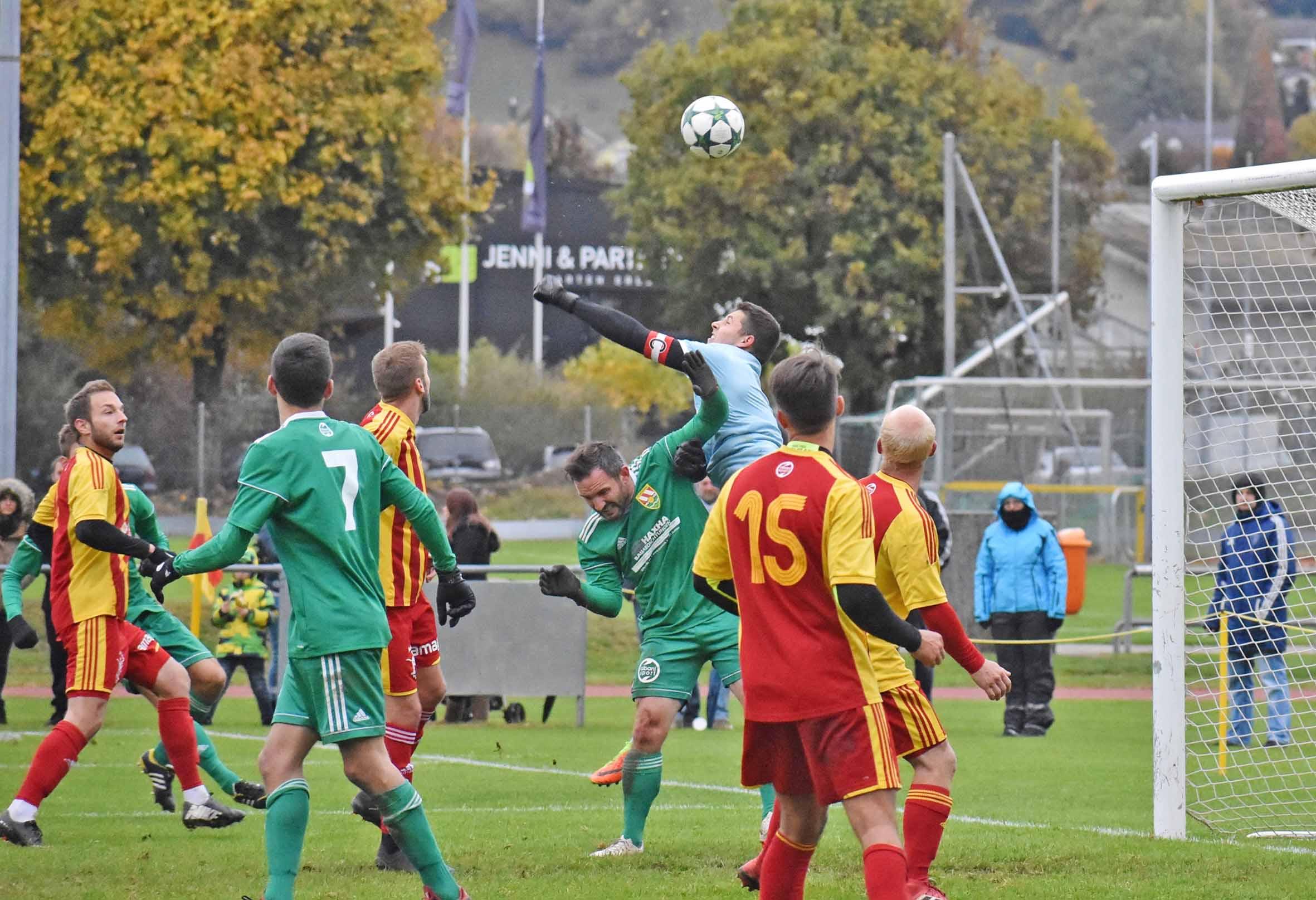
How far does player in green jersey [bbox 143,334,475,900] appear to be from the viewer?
5902mm

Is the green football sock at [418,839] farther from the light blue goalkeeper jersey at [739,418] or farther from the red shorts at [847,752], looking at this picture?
the light blue goalkeeper jersey at [739,418]

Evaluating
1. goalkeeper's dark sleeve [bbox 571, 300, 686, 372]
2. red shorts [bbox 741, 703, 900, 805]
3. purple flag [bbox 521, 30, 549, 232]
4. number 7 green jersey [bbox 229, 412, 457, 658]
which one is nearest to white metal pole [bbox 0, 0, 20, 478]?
goalkeeper's dark sleeve [bbox 571, 300, 686, 372]

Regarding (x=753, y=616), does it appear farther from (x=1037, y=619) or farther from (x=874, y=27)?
(x=874, y=27)

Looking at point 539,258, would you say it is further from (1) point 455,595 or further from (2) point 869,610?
(2) point 869,610

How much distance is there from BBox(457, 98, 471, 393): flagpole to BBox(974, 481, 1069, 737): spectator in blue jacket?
17.4 metres

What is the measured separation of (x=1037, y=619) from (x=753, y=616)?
344 inches

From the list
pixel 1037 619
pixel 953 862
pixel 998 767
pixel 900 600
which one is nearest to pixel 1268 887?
pixel 953 862

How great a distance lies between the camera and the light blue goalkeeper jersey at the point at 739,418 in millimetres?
7434

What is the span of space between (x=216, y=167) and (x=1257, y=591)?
19375mm

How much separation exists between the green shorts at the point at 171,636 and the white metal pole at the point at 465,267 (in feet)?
70.3

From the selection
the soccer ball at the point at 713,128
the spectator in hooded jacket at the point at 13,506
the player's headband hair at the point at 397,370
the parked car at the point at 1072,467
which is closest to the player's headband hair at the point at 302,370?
the player's headband hair at the point at 397,370

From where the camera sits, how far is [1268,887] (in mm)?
6836

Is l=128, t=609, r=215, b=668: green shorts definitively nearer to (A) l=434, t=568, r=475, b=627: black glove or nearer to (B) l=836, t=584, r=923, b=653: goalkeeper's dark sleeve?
(A) l=434, t=568, r=475, b=627: black glove

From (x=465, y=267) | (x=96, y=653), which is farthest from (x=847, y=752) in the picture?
(x=465, y=267)
